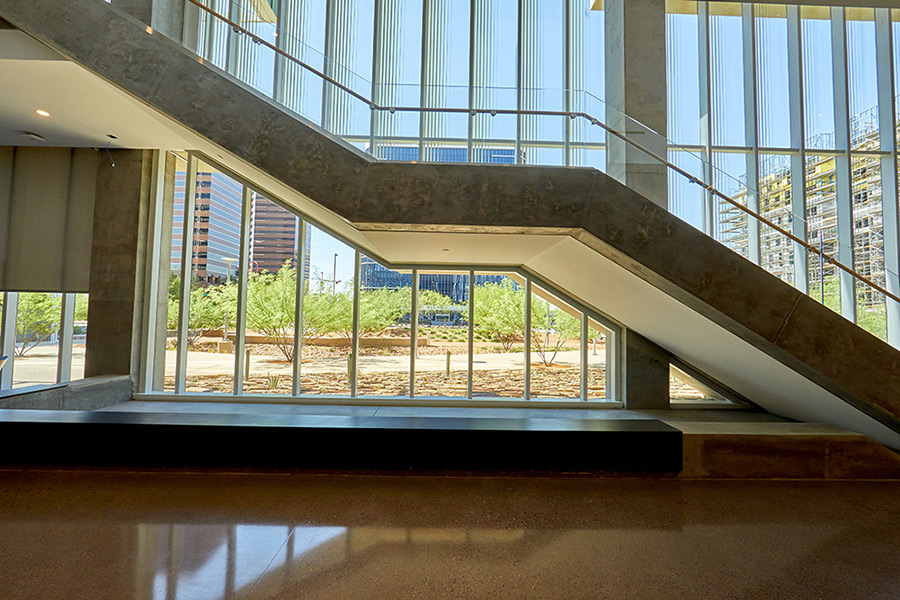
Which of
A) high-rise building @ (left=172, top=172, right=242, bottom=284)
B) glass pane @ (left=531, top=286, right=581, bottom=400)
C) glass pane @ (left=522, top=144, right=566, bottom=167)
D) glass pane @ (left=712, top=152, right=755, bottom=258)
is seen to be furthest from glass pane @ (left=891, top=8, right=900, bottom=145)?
high-rise building @ (left=172, top=172, right=242, bottom=284)

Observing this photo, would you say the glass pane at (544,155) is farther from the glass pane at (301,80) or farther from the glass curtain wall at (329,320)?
the glass curtain wall at (329,320)

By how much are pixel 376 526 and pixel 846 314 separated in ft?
19.8

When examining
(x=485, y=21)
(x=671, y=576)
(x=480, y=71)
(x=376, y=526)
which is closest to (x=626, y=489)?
(x=671, y=576)

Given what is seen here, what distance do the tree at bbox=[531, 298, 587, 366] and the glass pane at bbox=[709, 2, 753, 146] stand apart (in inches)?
213

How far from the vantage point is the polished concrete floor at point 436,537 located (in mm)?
3264

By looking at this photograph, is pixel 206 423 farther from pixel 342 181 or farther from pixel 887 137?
pixel 887 137

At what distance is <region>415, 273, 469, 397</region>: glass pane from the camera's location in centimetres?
1057

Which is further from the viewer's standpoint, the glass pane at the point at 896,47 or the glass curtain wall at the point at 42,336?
the glass pane at the point at 896,47

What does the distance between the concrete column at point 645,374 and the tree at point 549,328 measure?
47.4 inches

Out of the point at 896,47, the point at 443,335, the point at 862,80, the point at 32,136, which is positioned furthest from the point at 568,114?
the point at 896,47

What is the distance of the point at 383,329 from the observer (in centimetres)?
1064

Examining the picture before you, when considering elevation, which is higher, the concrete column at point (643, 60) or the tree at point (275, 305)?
the concrete column at point (643, 60)

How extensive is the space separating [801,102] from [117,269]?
1555cm

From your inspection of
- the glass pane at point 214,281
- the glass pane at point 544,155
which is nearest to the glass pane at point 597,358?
the glass pane at point 544,155
